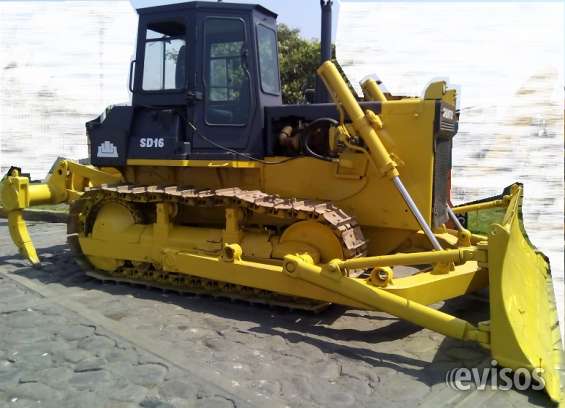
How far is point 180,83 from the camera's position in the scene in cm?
566

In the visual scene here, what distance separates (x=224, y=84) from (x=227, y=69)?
0.16 metres

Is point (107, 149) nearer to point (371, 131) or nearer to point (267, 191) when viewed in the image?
point (267, 191)

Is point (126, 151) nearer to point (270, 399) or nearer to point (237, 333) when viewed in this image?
point (237, 333)

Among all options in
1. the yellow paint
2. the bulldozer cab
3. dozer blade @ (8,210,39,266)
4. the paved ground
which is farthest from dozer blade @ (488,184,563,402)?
dozer blade @ (8,210,39,266)

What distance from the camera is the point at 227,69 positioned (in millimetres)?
5531

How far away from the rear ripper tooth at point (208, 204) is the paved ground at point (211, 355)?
0.42 feet

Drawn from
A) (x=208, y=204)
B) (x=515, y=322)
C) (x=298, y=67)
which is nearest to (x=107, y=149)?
(x=208, y=204)

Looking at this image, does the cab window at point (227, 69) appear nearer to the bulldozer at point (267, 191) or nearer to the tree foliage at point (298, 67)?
the bulldozer at point (267, 191)

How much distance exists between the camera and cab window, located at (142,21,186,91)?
567cm

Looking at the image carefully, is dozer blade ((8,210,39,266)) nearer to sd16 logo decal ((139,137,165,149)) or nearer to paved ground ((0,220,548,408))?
paved ground ((0,220,548,408))

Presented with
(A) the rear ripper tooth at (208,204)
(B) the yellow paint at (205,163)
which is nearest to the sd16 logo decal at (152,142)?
(B) the yellow paint at (205,163)

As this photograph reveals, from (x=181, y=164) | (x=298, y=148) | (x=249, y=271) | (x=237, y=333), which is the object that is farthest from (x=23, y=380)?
(x=298, y=148)

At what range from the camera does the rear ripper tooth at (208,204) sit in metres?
4.81

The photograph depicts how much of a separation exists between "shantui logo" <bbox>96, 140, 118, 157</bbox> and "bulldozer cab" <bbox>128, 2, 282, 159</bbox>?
459mm
